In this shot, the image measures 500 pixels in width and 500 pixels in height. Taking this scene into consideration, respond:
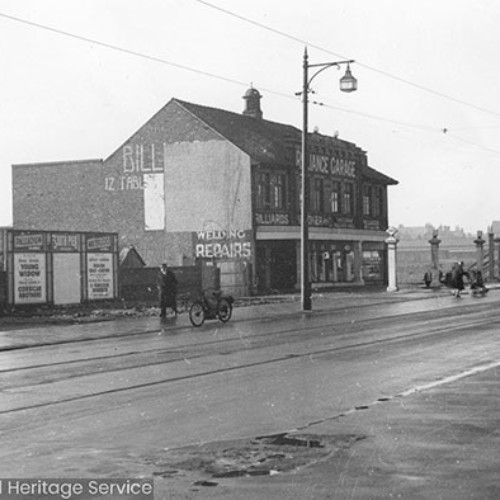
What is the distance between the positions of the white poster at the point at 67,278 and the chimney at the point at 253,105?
26.8 m

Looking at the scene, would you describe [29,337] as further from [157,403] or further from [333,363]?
→ [157,403]

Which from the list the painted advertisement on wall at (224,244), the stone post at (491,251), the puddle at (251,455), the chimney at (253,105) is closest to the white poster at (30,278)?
the painted advertisement on wall at (224,244)

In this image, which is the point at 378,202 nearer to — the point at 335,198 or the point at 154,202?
the point at 335,198

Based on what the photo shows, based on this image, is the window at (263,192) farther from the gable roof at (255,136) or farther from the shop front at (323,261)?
the shop front at (323,261)

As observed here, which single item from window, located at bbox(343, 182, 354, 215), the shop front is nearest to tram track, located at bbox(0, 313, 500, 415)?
the shop front

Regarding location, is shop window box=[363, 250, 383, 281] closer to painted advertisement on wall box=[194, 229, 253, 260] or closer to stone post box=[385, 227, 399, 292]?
stone post box=[385, 227, 399, 292]

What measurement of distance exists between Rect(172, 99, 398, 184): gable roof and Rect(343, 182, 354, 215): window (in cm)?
247

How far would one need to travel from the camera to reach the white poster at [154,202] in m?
51.8

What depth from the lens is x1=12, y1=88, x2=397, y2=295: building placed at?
50250 mm

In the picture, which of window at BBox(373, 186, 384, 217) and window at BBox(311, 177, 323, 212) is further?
window at BBox(373, 186, 384, 217)

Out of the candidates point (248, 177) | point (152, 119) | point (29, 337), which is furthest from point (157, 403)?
point (152, 119)

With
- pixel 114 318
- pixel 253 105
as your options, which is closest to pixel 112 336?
pixel 114 318

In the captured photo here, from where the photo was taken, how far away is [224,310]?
Answer: 2814 centimetres

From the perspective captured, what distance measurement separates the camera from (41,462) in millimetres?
8070
